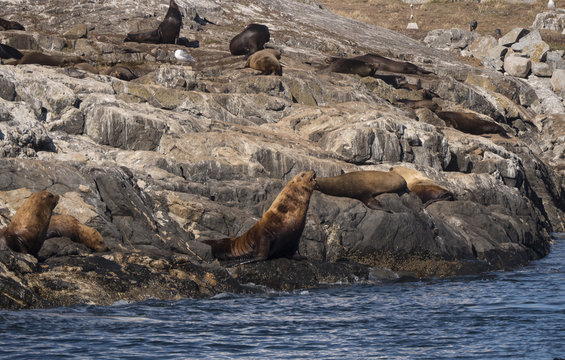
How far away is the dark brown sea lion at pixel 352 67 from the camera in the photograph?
95.9 ft

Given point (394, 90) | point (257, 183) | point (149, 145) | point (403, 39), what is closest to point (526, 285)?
point (257, 183)

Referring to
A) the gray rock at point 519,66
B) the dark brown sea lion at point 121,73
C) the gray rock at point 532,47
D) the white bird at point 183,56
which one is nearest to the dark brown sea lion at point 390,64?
the gray rock at point 519,66

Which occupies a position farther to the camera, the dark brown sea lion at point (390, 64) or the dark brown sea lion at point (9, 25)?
the dark brown sea lion at point (390, 64)

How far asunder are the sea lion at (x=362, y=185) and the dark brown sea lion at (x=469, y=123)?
407 inches

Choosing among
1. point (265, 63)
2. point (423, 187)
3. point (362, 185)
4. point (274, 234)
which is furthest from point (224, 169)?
point (265, 63)

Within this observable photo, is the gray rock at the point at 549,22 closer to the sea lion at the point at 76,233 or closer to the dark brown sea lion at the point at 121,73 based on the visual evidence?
the dark brown sea lion at the point at 121,73

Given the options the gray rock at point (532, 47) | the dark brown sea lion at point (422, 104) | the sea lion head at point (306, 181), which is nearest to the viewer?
the sea lion head at point (306, 181)

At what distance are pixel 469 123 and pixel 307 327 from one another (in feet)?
59.6

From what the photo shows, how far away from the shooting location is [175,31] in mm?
30359

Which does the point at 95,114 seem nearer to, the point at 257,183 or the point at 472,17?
the point at 257,183

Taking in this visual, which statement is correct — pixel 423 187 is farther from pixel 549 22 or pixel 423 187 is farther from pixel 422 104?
pixel 549 22

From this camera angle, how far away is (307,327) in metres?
10.8

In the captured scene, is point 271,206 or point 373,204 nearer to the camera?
point 271,206

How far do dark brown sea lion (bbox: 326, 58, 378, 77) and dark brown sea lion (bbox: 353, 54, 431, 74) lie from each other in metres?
1.72
